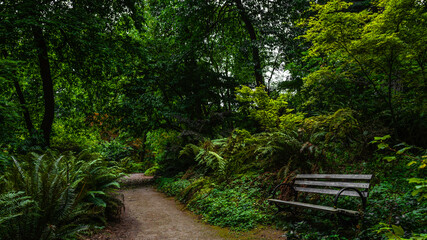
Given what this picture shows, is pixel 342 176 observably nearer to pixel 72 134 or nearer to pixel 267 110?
pixel 267 110

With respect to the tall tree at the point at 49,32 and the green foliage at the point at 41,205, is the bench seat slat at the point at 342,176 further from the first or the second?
the tall tree at the point at 49,32

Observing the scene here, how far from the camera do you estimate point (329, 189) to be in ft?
12.5

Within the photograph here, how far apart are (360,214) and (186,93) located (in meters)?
10.1

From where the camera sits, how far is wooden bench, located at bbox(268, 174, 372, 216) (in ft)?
10.7

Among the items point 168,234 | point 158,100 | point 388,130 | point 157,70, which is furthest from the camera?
point 157,70

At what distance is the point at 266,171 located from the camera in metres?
5.95

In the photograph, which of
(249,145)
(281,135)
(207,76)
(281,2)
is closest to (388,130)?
(281,135)

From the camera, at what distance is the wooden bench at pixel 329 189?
3264mm

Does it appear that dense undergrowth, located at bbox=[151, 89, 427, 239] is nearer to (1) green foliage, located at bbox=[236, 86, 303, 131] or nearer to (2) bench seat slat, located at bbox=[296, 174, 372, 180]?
(1) green foliage, located at bbox=[236, 86, 303, 131]

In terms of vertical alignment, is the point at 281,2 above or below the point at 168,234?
above

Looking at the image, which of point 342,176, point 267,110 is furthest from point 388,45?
point 267,110

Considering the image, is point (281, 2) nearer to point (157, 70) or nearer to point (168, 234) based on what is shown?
point (157, 70)

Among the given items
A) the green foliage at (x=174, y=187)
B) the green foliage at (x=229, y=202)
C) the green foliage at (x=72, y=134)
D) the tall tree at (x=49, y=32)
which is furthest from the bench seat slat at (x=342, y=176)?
the green foliage at (x=72, y=134)

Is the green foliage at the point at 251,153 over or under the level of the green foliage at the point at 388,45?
under
